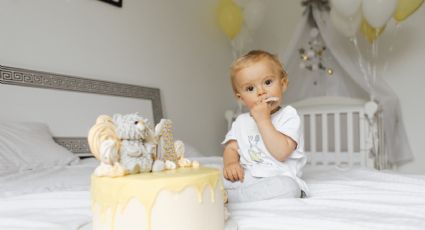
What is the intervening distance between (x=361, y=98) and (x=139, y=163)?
2.83 m

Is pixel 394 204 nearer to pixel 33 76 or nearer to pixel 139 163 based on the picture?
pixel 139 163

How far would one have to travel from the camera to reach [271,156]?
1143 millimetres

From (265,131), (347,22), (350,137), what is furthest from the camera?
(350,137)

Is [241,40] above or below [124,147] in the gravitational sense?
above

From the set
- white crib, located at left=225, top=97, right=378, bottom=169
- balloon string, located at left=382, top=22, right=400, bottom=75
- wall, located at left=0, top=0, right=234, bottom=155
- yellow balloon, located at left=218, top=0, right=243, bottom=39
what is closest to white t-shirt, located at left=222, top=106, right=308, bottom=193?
wall, located at left=0, top=0, right=234, bottom=155

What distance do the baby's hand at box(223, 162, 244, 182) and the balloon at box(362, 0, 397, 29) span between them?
1.84 meters

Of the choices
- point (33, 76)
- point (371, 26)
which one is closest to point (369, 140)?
point (371, 26)

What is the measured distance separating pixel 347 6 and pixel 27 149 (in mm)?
2092

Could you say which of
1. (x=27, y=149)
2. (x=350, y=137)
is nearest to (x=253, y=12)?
(x=350, y=137)

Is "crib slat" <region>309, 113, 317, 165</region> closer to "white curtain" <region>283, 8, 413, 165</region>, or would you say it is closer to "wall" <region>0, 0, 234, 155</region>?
"white curtain" <region>283, 8, 413, 165</region>

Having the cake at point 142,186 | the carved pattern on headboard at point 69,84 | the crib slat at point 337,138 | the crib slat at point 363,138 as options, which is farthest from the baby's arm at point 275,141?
the crib slat at point 337,138

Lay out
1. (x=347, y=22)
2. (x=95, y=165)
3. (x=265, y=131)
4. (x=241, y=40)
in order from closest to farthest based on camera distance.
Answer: (x=265, y=131) < (x=95, y=165) < (x=347, y=22) < (x=241, y=40)

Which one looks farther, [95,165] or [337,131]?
[337,131]

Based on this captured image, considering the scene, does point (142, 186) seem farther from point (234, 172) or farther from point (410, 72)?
point (410, 72)
